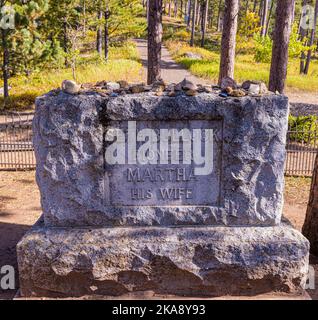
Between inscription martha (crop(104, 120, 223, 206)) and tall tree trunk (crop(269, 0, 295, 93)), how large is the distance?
763 cm

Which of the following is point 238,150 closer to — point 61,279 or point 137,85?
point 137,85

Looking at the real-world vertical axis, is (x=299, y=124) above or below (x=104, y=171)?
below

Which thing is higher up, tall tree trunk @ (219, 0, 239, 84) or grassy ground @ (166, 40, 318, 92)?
tall tree trunk @ (219, 0, 239, 84)

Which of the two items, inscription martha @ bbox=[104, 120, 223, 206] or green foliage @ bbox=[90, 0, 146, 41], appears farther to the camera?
green foliage @ bbox=[90, 0, 146, 41]

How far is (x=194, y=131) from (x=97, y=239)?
1.51 meters

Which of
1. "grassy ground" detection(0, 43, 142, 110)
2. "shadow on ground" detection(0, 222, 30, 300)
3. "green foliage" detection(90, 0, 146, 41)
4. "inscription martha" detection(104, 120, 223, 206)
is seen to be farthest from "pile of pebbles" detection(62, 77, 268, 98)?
"green foliage" detection(90, 0, 146, 41)

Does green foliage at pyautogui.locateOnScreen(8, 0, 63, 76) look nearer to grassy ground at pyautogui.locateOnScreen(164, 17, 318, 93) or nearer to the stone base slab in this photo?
grassy ground at pyautogui.locateOnScreen(164, 17, 318, 93)

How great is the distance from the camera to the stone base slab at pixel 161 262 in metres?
4.42

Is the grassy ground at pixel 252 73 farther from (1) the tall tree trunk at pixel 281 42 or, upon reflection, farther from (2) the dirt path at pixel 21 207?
(2) the dirt path at pixel 21 207

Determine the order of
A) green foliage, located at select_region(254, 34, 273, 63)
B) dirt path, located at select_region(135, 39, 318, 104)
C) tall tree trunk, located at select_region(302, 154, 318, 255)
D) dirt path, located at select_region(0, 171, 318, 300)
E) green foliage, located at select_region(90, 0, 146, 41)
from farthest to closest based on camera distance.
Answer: green foliage, located at select_region(90, 0, 146, 41) < green foliage, located at select_region(254, 34, 273, 63) < dirt path, located at select_region(135, 39, 318, 104) < dirt path, located at select_region(0, 171, 318, 300) < tall tree trunk, located at select_region(302, 154, 318, 255)

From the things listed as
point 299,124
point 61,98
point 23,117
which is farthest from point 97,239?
point 23,117

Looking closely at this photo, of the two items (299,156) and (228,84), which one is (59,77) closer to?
(299,156)

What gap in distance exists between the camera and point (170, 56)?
1415 inches

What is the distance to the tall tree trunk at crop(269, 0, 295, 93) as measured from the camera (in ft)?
35.4
